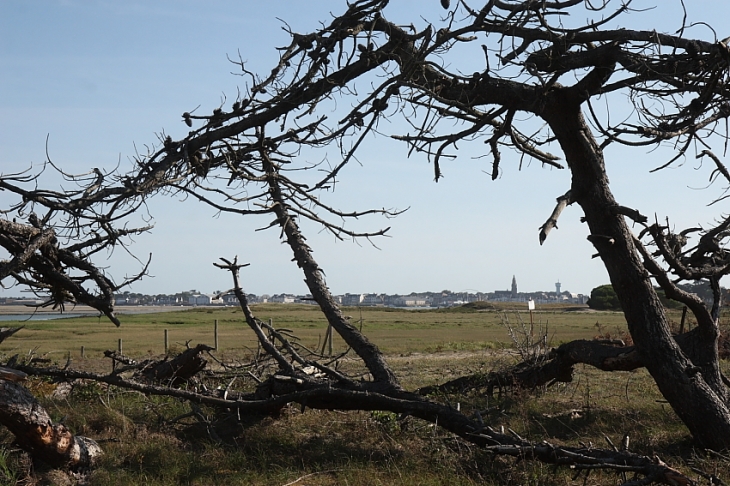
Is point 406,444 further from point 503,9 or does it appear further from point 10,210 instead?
point 10,210

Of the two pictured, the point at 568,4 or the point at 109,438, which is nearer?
the point at 568,4

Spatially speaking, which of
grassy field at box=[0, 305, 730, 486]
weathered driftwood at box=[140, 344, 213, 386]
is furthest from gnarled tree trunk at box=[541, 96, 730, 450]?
weathered driftwood at box=[140, 344, 213, 386]

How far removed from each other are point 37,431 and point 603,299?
9268 cm

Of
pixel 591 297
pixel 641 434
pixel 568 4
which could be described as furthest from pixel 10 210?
pixel 591 297

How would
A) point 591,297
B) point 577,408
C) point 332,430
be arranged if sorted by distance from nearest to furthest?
1. point 332,430
2. point 577,408
3. point 591,297

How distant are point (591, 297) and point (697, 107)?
311ft

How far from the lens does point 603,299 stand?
9200cm

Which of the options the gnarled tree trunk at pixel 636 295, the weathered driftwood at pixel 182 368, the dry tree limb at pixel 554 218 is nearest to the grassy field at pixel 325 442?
the weathered driftwood at pixel 182 368

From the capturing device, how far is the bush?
89.2 meters

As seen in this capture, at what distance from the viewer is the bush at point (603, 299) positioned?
89.2m

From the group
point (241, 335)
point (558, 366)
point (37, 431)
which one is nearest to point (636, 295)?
point (558, 366)

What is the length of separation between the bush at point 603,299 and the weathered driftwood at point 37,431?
287 feet

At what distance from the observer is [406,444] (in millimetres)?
6734

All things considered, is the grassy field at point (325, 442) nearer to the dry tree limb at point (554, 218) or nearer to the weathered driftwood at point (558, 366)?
the weathered driftwood at point (558, 366)
